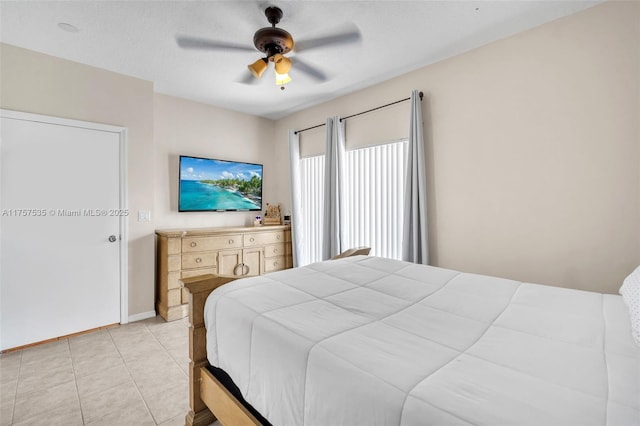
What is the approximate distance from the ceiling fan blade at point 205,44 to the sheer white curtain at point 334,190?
1.49 m

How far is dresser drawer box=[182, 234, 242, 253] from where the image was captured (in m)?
3.21

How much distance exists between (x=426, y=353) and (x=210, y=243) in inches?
117

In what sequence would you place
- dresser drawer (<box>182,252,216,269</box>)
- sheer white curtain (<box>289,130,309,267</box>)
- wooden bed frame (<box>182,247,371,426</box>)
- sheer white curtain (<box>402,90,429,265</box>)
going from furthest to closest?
1. sheer white curtain (<box>289,130,309,267</box>)
2. dresser drawer (<box>182,252,216,269</box>)
3. sheer white curtain (<box>402,90,429,265</box>)
4. wooden bed frame (<box>182,247,371,426</box>)

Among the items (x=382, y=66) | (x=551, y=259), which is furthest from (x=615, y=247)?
(x=382, y=66)

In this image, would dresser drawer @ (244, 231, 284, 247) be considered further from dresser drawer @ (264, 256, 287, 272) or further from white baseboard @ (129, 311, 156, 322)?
white baseboard @ (129, 311, 156, 322)

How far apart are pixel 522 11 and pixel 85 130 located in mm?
3920

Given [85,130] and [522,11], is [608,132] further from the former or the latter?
[85,130]

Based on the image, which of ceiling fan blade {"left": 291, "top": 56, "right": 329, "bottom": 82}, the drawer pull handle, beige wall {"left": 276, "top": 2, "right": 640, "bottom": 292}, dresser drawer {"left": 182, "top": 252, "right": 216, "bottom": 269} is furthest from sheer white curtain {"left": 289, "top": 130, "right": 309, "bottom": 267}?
beige wall {"left": 276, "top": 2, "right": 640, "bottom": 292}

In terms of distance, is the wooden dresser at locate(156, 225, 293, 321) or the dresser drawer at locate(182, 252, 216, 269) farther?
the dresser drawer at locate(182, 252, 216, 269)

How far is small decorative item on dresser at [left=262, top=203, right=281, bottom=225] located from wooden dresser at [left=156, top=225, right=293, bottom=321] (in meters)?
0.27

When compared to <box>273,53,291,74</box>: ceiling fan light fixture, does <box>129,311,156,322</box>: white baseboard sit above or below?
below

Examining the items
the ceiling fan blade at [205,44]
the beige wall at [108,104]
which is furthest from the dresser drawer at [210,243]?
the ceiling fan blade at [205,44]

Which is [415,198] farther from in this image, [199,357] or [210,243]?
[210,243]

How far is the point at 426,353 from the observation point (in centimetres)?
91
